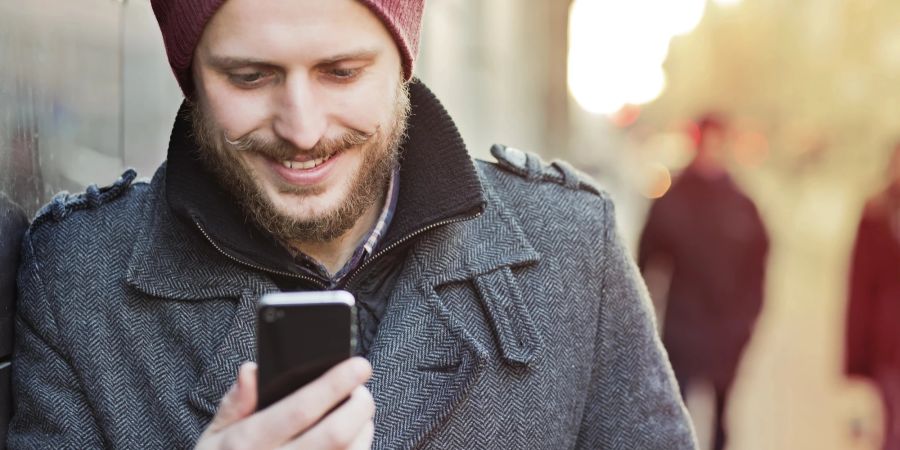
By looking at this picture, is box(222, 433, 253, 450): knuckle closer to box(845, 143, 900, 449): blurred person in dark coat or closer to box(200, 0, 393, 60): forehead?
box(200, 0, 393, 60): forehead

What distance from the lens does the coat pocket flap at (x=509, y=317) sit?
2.55 metres

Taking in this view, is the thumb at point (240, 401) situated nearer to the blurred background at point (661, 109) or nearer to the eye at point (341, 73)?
the eye at point (341, 73)

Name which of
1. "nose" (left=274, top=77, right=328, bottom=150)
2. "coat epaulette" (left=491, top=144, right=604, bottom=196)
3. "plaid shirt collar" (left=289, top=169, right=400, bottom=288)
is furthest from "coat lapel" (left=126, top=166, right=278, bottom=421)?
"coat epaulette" (left=491, top=144, right=604, bottom=196)

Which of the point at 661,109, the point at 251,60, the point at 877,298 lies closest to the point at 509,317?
the point at 251,60

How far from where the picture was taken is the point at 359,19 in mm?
2428

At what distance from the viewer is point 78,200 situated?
104 inches

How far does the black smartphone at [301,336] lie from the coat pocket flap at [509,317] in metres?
0.86

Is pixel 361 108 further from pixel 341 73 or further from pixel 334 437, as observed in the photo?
pixel 334 437

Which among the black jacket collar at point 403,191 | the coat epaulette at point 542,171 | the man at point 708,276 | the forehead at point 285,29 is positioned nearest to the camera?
the forehead at point 285,29

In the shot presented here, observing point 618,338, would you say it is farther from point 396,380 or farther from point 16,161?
point 16,161

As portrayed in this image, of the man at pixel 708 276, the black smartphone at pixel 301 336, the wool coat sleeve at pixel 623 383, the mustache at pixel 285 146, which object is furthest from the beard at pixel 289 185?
the man at pixel 708 276

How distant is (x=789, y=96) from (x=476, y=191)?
19790 mm

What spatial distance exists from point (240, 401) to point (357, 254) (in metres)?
1.00

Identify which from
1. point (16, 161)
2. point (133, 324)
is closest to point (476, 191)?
point (133, 324)
